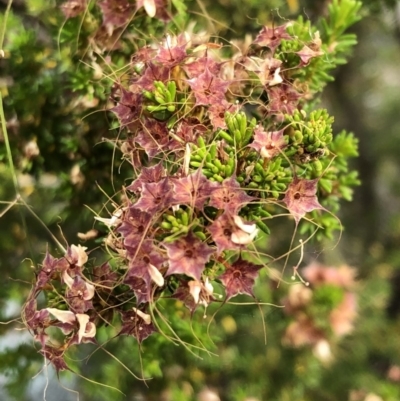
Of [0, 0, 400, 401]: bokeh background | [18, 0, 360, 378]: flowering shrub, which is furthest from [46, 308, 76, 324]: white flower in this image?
[0, 0, 400, 401]: bokeh background

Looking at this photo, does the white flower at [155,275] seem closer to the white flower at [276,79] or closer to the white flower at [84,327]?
the white flower at [84,327]

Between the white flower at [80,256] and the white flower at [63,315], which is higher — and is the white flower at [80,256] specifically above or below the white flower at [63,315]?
above

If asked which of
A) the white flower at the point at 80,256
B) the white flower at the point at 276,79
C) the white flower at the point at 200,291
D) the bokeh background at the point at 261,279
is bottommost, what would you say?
the bokeh background at the point at 261,279

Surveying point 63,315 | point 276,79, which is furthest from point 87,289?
point 276,79

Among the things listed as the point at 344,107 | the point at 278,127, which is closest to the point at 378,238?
the point at 344,107

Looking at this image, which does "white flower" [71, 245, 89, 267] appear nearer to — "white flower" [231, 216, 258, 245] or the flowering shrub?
the flowering shrub

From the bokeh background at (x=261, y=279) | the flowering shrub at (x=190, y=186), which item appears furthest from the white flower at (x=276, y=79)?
the bokeh background at (x=261, y=279)
